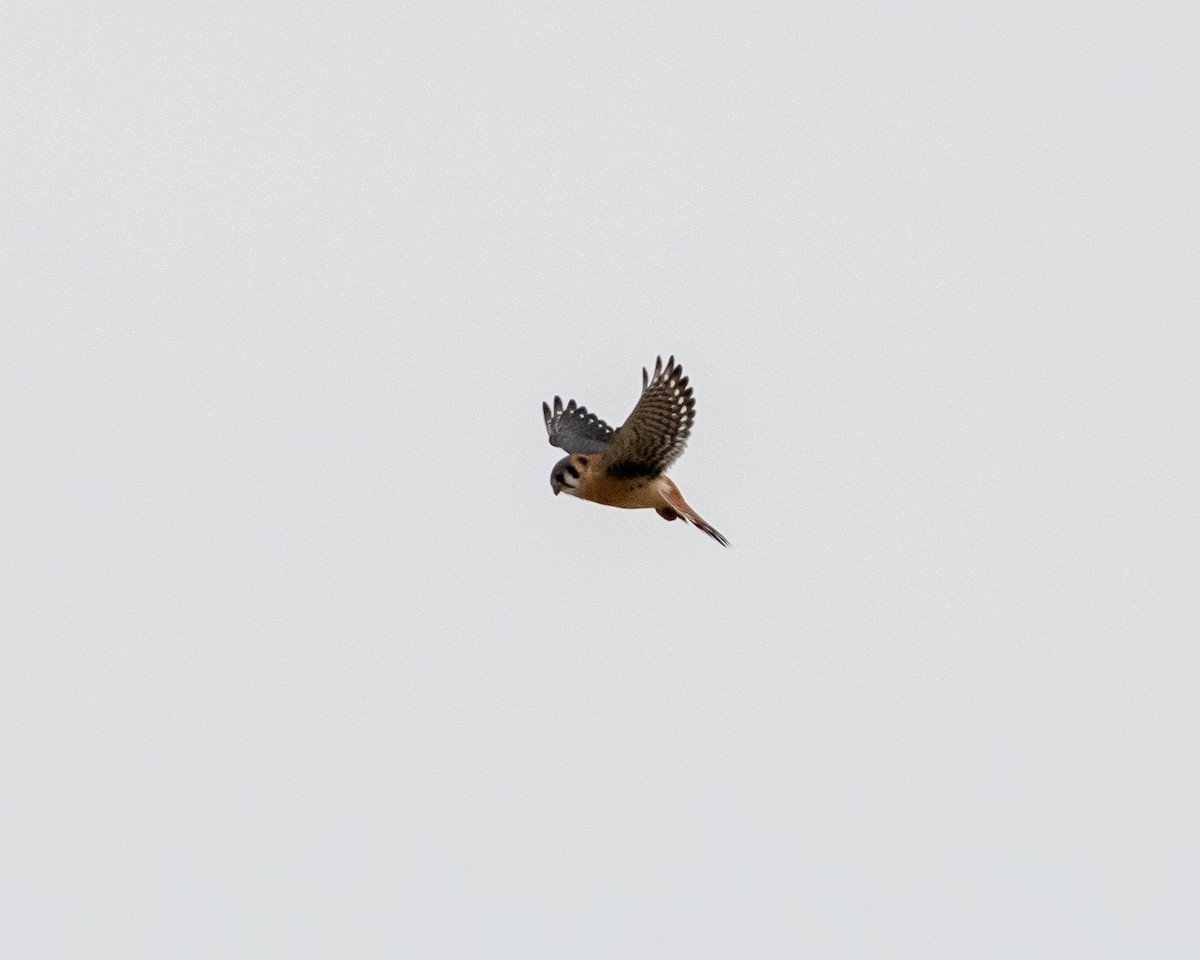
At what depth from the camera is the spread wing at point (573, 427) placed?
58.9 feet

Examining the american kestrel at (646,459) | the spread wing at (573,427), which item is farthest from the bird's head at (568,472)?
the spread wing at (573,427)

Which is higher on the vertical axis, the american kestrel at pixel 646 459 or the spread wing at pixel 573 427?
the spread wing at pixel 573 427

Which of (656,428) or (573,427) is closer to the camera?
(656,428)

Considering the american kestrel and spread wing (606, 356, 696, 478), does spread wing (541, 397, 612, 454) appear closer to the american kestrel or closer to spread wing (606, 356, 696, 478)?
the american kestrel

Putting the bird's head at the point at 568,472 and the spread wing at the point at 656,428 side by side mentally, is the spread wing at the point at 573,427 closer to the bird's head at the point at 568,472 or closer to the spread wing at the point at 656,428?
the bird's head at the point at 568,472

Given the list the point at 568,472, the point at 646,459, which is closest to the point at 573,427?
the point at 568,472

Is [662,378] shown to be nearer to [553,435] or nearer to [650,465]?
[650,465]

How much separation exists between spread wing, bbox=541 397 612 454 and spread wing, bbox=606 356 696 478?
5.92ft

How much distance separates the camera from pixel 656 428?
15.4 m

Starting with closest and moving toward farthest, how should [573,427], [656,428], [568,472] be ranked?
[656,428], [568,472], [573,427]

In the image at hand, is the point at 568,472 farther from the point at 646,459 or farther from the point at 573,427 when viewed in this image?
the point at 573,427

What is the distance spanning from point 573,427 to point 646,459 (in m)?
2.97

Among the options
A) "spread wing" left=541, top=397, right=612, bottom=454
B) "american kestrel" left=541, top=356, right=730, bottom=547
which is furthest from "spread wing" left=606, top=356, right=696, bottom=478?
"spread wing" left=541, top=397, right=612, bottom=454

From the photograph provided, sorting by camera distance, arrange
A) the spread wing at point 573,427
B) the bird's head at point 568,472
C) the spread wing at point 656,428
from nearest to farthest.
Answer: the spread wing at point 656,428
the bird's head at point 568,472
the spread wing at point 573,427
